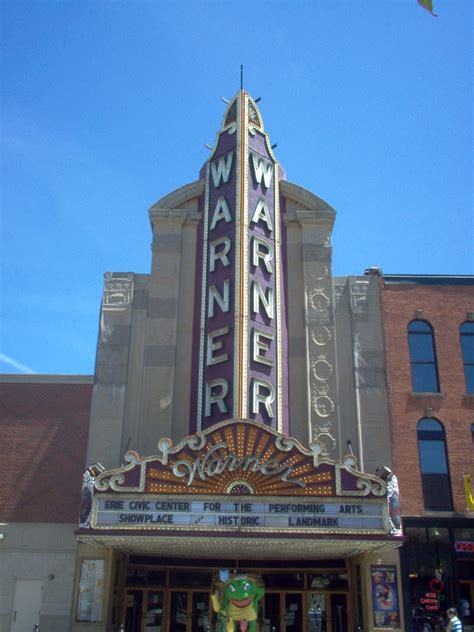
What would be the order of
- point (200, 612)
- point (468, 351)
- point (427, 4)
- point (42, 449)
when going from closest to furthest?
→ point (427, 4), point (200, 612), point (42, 449), point (468, 351)

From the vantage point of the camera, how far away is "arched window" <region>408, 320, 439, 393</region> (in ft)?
83.9

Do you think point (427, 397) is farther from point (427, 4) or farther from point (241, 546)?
point (427, 4)

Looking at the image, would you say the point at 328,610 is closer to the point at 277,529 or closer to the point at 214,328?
the point at 277,529

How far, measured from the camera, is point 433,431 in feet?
81.5

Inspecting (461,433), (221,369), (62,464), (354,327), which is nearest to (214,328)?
(221,369)

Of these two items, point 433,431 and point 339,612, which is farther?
point 433,431

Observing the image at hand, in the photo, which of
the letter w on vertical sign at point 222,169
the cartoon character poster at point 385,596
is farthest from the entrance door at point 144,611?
the letter w on vertical sign at point 222,169

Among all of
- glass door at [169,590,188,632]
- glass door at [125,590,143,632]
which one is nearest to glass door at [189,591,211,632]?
glass door at [169,590,188,632]

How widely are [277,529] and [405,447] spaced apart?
6963 millimetres

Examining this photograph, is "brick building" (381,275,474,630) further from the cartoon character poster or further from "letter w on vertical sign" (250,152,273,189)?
"letter w on vertical sign" (250,152,273,189)

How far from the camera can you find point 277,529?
64.0ft

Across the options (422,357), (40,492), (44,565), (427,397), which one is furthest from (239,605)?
(422,357)

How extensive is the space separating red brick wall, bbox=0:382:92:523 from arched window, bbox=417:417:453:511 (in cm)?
1197

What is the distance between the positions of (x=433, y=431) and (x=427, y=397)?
1222 mm
